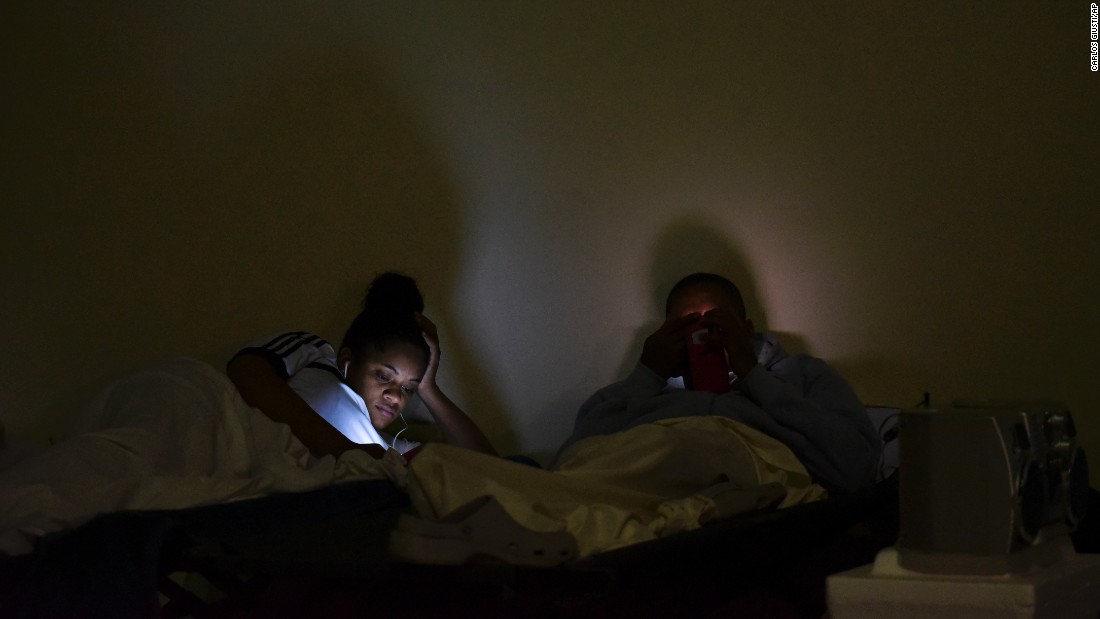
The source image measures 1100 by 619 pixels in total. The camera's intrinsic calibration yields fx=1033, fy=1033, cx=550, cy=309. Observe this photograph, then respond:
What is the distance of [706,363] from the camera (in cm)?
228

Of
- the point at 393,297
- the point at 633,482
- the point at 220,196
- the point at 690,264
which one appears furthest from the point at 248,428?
the point at 690,264

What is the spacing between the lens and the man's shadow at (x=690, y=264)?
2666 millimetres

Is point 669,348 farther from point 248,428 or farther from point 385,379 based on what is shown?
point 248,428

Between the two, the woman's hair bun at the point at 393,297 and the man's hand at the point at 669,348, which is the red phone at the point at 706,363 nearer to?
the man's hand at the point at 669,348

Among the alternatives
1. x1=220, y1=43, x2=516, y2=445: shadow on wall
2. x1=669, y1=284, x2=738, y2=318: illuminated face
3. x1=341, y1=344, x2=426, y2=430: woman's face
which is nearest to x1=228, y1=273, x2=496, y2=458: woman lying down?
x1=341, y1=344, x2=426, y2=430: woman's face

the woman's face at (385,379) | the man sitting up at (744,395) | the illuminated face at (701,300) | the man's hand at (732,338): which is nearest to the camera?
the man sitting up at (744,395)

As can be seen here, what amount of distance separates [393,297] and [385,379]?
227 mm

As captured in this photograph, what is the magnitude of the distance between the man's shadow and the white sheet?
93 centimetres

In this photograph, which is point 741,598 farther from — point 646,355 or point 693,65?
point 693,65

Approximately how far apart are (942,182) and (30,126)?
2.46 metres

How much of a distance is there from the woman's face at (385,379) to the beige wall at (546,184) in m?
0.29

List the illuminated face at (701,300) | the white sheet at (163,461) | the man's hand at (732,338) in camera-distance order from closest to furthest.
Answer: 1. the white sheet at (163,461)
2. the man's hand at (732,338)
3. the illuminated face at (701,300)

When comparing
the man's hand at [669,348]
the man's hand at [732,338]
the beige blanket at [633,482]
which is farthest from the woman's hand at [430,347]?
the beige blanket at [633,482]

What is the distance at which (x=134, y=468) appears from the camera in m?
1.80
